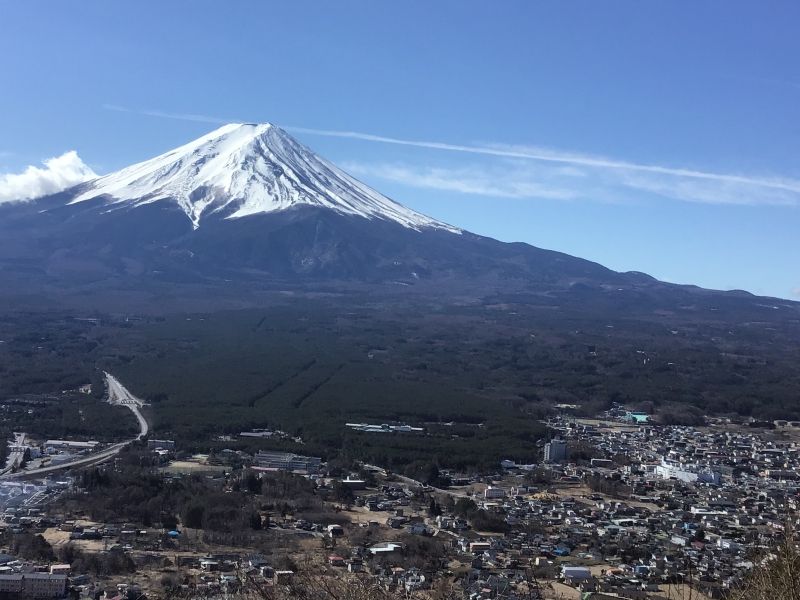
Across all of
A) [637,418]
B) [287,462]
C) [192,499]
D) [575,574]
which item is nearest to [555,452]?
[287,462]

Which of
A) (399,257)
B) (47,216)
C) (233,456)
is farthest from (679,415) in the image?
(47,216)

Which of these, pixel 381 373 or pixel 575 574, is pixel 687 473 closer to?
pixel 575 574

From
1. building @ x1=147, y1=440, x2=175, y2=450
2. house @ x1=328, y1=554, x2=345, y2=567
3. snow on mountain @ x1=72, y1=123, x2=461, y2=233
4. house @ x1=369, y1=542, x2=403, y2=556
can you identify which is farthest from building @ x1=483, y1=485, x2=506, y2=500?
snow on mountain @ x1=72, y1=123, x2=461, y2=233

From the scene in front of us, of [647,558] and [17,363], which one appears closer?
[647,558]

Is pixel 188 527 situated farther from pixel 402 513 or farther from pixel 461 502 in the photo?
pixel 461 502

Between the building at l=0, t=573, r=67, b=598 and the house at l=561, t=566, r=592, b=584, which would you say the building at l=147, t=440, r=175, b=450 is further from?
the house at l=561, t=566, r=592, b=584
